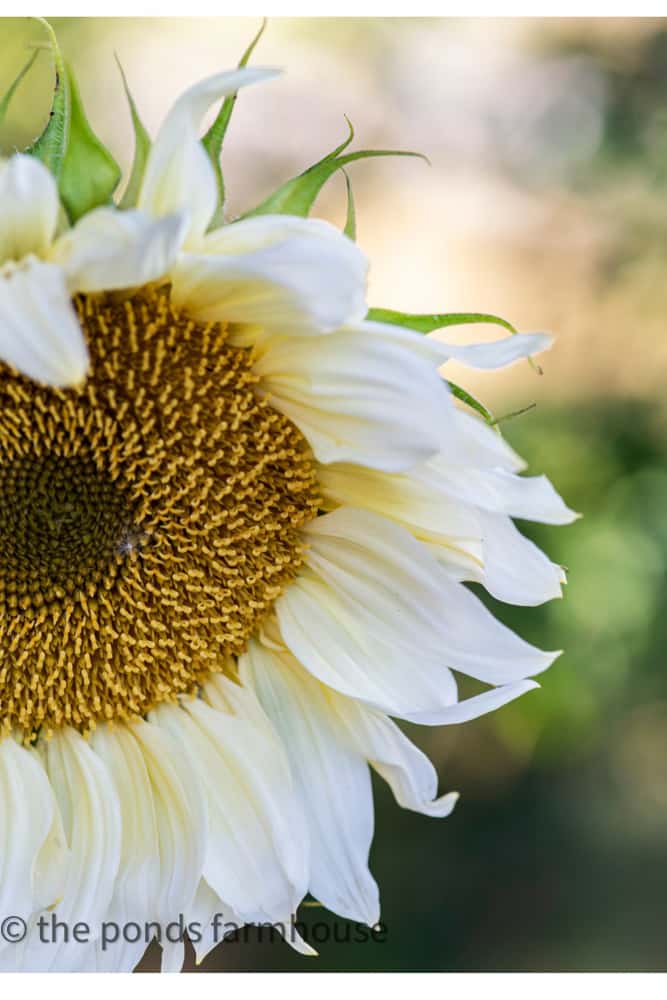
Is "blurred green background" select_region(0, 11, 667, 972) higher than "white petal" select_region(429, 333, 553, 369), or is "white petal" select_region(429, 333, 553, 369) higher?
"white petal" select_region(429, 333, 553, 369)

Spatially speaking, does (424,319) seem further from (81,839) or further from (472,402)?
(81,839)

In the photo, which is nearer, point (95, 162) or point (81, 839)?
point (95, 162)

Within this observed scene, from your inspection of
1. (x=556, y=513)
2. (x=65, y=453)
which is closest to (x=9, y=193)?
(x=65, y=453)

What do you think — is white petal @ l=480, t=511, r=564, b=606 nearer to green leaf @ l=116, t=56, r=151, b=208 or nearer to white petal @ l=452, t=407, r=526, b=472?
white petal @ l=452, t=407, r=526, b=472

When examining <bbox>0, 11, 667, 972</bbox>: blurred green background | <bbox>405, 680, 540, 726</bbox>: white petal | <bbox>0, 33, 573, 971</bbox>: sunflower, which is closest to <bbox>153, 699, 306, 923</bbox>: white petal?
<bbox>0, 33, 573, 971</bbox>: sunflower

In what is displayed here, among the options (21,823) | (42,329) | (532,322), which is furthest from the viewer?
(532,322)

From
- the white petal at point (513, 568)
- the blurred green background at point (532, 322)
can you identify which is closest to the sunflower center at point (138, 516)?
the white petal at point (513, 568)

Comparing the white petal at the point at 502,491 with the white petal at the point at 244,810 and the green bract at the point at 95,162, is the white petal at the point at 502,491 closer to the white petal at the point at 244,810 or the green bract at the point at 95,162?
the green bract at the point at 95,162

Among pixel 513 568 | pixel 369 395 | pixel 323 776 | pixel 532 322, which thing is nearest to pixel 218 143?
pixel 369 395
